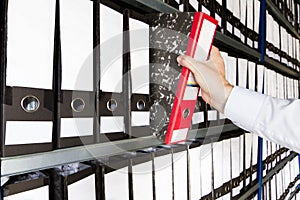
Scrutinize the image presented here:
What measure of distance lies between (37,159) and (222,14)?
0.94 metres

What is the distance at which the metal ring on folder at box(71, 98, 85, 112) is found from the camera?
2.11 ft

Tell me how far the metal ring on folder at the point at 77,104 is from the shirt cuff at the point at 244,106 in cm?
54

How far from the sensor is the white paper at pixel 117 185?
28.0 inches

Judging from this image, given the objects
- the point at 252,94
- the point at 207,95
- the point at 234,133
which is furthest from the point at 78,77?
the point at 234,133

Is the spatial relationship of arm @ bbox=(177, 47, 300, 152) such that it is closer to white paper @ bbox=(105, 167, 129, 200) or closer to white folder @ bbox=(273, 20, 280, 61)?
white paper @ bbox=(105, 167, 129, 200)

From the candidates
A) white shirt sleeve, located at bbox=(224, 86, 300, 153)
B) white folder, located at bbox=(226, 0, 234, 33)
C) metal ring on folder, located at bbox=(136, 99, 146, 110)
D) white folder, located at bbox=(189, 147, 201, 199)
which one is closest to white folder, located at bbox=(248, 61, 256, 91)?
white folder, located at bbox=(226, 0, 234, 33)

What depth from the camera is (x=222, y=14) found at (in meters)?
1.33

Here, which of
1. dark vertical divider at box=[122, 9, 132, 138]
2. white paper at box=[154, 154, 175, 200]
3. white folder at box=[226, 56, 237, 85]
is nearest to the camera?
dark vertical divider at box=[122, 9, 132, 138]

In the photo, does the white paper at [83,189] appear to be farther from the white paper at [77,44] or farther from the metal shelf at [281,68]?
the metal shelf at [281,68]

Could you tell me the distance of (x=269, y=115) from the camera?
3.69ft

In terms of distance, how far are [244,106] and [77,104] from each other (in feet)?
1.98

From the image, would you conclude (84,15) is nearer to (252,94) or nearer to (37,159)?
(37,159)

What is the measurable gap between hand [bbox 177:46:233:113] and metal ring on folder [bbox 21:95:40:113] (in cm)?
33

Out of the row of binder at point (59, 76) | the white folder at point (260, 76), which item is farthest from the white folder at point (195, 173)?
the white folder at point (260, 76)
